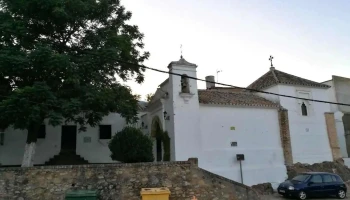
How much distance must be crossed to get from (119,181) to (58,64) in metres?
5.25

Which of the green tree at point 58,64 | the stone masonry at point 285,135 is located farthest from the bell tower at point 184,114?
the stone masonry at point 285,135

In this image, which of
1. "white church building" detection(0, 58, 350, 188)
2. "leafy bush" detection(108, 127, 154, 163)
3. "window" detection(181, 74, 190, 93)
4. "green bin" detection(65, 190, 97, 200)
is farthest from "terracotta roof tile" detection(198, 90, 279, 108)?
"green bin" detection(65, 190, 97, 200)

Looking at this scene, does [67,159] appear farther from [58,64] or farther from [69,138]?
[58,64]

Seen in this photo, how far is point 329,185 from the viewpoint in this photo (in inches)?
589

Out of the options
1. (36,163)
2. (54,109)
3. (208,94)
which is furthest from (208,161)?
(36,163)

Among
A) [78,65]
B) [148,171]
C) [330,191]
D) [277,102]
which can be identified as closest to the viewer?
[148,171]

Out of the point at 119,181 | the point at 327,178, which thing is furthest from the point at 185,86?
the point at 327,178

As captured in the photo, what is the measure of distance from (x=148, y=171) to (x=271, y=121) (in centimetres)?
1147

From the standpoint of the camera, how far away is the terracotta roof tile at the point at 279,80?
68.7ft

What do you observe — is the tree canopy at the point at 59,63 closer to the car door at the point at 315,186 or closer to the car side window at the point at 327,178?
the car door at the point at 315,186

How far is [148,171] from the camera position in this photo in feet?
36.2

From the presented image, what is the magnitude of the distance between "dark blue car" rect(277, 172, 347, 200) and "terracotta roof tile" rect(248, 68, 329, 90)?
7.76 metres

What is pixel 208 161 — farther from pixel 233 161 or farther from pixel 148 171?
pixel 148 171

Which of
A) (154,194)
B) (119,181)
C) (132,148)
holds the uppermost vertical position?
(132,148)
